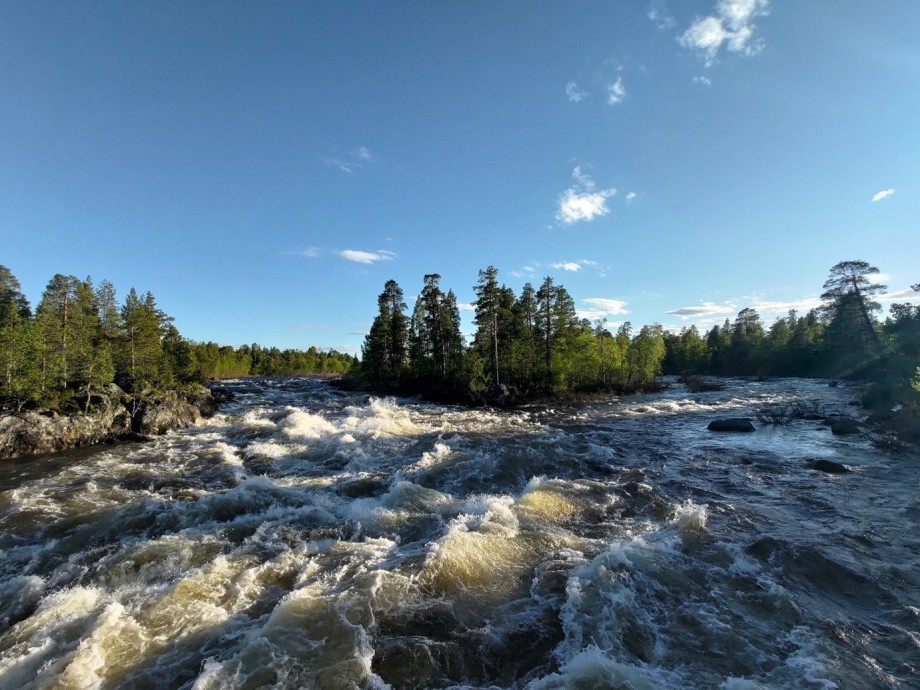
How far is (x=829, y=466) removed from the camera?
53.7ft

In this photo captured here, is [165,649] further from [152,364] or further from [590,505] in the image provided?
[152,364]

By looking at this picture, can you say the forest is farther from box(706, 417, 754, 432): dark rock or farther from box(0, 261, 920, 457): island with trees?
box(706, 417, 754, 432): dark rock

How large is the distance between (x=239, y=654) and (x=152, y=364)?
134 ft

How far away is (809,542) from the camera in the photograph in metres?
9.87

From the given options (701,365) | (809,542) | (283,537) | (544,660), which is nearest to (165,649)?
(283,537)

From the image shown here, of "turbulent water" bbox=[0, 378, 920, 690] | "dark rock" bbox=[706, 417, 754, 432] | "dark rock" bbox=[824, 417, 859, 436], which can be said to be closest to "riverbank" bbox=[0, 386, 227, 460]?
"turbulent water" bbox=[0, 378, 920, 690]

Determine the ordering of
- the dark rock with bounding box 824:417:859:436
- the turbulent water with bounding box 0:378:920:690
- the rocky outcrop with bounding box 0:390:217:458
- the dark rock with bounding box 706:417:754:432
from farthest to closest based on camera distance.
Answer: the dark rock with bounding box 706:417:754:432
the dark rock with bounding box 824:417:859:436
the rocky outcrop with bounding box 0:390:217:458
the turbulent water with bounding box 0:378:920:690

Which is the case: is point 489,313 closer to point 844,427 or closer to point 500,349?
point 500,349

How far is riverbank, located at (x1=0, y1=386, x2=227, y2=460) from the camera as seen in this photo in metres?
22.0

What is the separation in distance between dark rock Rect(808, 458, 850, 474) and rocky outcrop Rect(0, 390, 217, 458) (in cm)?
3677

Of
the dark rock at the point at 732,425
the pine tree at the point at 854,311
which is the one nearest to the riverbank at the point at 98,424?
the dark rock at the point at 732,425

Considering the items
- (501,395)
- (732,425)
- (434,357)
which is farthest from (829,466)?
(434,357)

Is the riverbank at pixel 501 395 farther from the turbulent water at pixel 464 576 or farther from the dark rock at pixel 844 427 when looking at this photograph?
the turbulent water at pixel 464 576

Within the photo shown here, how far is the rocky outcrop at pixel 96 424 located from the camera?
2194 centimetres
